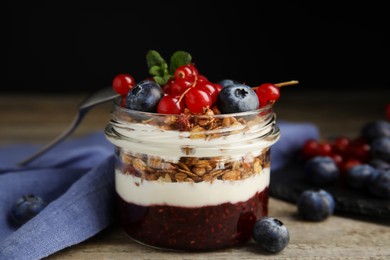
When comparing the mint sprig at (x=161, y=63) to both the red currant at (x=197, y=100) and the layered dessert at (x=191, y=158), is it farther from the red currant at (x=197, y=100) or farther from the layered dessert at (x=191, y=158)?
the red currant at (x=197, y=100)

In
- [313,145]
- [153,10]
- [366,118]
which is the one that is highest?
[153,10]

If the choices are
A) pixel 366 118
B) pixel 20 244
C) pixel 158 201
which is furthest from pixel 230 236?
pixel 366 118

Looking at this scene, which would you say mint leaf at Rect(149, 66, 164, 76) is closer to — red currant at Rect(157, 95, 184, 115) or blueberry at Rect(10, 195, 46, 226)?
red currant at Rect(157, 95, 184, 115)

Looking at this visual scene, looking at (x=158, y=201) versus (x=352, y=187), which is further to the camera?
(x=352, y=187)

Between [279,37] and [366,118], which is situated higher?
[279,37]

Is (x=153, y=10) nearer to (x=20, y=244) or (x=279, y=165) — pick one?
(x=279, y=165)
